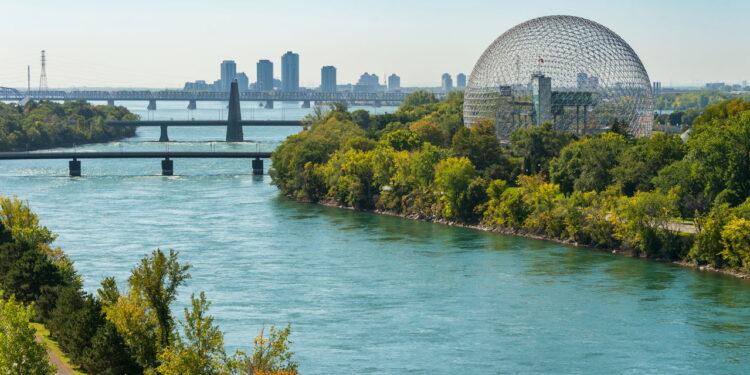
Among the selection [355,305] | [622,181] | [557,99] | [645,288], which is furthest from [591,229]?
[557,99]

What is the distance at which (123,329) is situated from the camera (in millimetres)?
31672

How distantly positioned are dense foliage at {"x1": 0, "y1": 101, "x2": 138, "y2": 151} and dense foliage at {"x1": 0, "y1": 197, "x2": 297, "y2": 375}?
9574 cm

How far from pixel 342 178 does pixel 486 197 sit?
1341 centimetres

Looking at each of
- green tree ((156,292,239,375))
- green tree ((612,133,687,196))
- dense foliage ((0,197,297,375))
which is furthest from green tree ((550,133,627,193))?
green tree ((156,292,239,375))

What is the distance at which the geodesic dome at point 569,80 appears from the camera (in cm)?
8750

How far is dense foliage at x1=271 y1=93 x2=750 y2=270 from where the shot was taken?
178 ft

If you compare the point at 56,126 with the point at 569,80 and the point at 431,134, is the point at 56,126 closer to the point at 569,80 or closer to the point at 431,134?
the point at 431,134

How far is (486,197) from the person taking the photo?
6844 cm

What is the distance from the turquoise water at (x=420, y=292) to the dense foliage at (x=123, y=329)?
5094mm

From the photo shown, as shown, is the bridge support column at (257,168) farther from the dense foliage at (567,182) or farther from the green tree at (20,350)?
the green tree at (20,350)

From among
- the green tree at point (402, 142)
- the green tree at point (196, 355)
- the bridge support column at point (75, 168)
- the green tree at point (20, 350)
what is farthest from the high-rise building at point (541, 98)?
the green tree at point (20, 350)

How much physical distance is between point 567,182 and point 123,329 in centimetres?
4108

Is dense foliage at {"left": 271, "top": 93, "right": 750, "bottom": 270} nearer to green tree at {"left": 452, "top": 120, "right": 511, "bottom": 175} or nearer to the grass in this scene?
green tree at {"left": 452, "top": 120, "right": 511, "bottom": 175}

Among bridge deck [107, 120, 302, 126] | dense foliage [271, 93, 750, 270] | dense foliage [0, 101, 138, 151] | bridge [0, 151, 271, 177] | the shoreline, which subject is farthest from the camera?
bridge deck [107, 120, 302, 126]
